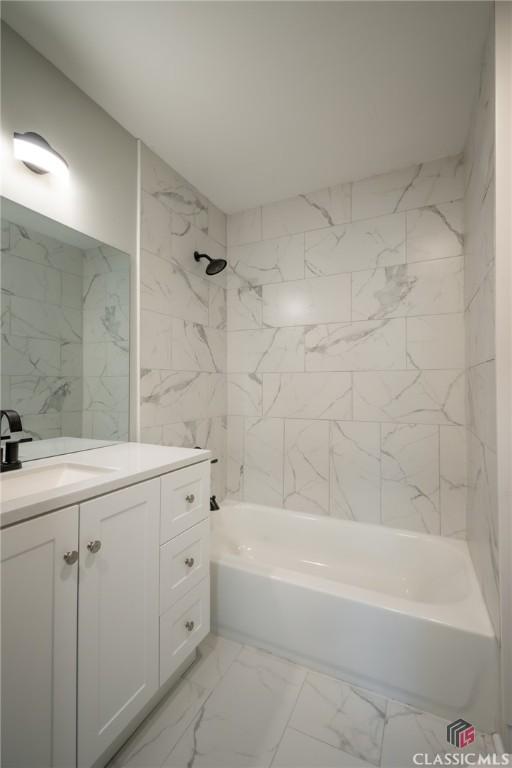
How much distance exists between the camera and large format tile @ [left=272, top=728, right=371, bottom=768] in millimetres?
1083

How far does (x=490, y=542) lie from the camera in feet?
4.06

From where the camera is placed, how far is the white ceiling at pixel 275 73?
1176 millimetres

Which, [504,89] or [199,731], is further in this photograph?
[199,731]

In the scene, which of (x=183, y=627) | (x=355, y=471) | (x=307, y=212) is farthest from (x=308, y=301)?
(x=183, y=627)

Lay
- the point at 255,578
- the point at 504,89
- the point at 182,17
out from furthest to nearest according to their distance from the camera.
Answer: the point at 255,578, the point at 182,17, the point at 504,89

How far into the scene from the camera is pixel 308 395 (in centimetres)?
226

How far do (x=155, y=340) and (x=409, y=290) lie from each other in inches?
60.9

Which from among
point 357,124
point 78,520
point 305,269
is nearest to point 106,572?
point 78,520

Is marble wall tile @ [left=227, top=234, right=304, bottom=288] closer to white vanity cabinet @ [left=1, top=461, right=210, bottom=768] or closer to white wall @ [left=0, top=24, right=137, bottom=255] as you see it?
white wall @ [left=0, top=24, right=137, bottom=255]

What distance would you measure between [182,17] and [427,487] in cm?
244

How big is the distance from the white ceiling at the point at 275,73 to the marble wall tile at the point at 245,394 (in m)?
1.38

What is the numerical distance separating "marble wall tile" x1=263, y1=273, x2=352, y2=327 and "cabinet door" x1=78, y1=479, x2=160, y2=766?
1547 mm

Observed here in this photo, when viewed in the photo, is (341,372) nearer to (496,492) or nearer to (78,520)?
(496,492)

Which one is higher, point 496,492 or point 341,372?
point 341,372
